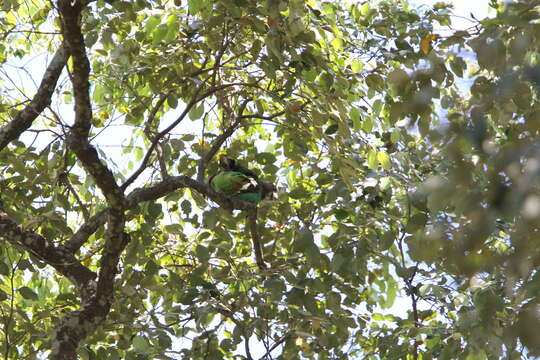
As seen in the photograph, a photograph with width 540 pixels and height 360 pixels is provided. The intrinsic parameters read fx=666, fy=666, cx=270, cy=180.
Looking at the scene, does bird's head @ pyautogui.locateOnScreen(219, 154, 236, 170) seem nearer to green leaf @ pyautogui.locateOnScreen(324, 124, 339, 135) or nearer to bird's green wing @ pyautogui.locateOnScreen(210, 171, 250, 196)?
bird's green wing @ pyautogui.locateOnScreen(210, 171, 250, 196)

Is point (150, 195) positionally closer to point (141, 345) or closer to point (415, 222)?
point (141, 345)

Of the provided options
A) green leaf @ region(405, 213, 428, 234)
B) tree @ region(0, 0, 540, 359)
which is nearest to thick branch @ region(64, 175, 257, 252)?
tree @ region(0, 0, 540, 359)

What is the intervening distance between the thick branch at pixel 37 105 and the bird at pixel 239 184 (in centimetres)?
93

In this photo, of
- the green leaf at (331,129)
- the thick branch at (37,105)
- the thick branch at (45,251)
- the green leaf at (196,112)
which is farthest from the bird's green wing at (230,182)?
the thick branch at (37,105)

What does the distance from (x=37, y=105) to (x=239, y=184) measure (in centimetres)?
107

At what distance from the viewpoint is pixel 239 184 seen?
3375 mm

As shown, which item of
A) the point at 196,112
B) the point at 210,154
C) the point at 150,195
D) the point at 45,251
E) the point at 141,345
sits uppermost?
the point at 196,112

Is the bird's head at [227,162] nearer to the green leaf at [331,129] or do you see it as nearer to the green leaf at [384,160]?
the green leaf at [331,129]

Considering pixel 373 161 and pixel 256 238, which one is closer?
pixel 373 161

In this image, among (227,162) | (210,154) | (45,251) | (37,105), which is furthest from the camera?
(227,162)

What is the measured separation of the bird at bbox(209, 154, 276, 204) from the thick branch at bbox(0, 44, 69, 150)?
0.93 metres

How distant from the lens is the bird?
11.1 ft

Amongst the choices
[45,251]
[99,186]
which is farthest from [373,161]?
[45,251]

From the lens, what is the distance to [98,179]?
8.92 ft
